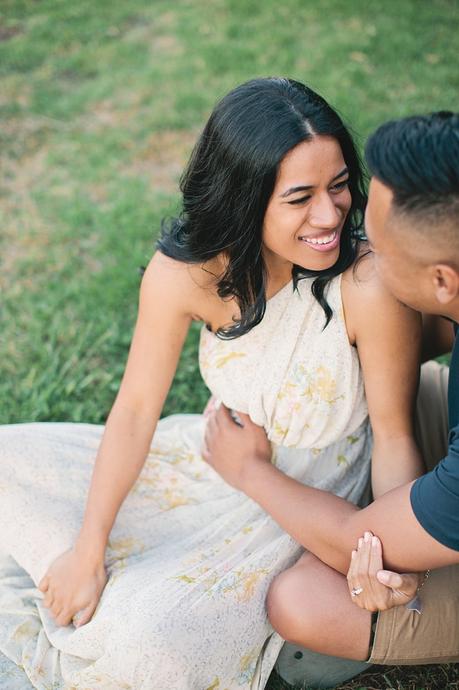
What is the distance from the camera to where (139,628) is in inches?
96.9

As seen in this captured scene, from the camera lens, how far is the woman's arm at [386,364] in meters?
2.65

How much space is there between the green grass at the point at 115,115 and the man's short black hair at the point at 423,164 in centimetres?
173

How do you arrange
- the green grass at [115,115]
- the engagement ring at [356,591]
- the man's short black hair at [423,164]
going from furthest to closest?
the green grass at [115,115] → the engagement ring at [356,591] → the man's short black hair at [423,164]

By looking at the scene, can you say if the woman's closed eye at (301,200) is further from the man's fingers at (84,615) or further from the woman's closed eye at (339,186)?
the man's fingers at (84,615)

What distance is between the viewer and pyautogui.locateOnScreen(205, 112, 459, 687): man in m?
2.11

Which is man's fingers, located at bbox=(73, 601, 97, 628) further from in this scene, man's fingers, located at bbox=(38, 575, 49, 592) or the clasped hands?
the clasped hands

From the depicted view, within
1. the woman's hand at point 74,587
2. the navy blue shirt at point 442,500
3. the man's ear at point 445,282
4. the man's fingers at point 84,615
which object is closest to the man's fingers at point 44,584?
the woman's hand at point 74,587

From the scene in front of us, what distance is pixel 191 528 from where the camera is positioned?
299 cm

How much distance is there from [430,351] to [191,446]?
3.42 ft

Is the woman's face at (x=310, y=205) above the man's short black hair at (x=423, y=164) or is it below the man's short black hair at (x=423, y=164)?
below

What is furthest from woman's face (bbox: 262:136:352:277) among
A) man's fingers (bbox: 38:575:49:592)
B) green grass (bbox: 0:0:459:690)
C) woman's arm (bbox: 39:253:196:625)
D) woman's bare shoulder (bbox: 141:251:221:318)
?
green grass (bbox: 0:0:459:690)

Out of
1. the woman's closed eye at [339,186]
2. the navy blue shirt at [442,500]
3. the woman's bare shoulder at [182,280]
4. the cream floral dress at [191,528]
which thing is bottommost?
the cream floral dress at [191,528]

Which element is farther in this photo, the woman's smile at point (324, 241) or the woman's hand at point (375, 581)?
the woman's smile at point (324, 241)

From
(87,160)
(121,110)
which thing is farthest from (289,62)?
(87,160)
